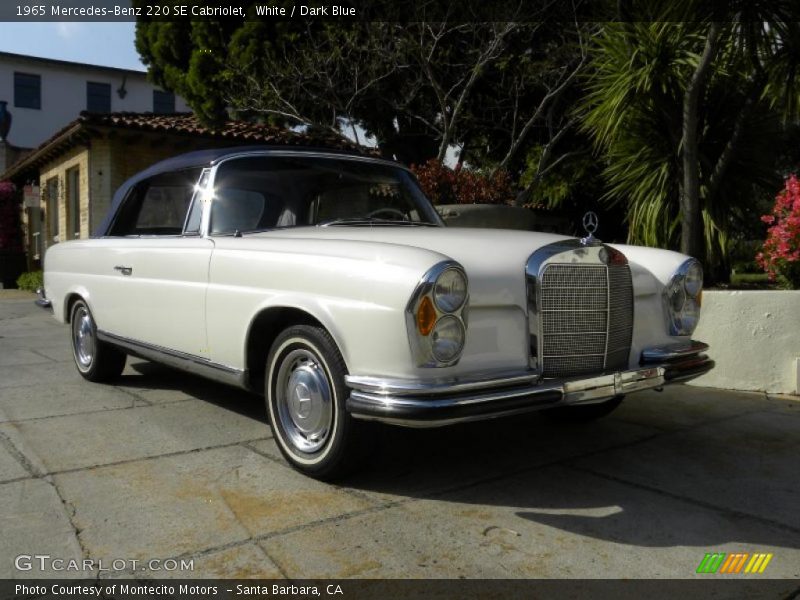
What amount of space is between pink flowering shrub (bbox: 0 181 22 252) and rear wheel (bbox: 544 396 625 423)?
17.9 metres

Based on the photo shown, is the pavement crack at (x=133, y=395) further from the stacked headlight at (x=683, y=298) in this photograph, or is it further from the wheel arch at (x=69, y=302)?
the stacked headlight at (x=683, y=298)

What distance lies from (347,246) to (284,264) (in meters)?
0.36

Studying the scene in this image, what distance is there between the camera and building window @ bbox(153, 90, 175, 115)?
3328cm

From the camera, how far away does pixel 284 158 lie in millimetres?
4281

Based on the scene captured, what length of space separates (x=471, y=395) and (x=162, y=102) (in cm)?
3425

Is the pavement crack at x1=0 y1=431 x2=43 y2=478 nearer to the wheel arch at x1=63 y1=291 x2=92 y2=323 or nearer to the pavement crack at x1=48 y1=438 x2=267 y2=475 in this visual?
the pavement crack at x1=48 y1=438 x2=267 y2=475

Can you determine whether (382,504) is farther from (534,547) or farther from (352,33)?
(352,33)

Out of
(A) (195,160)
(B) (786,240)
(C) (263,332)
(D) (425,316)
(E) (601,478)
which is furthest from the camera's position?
(B) (786,240)

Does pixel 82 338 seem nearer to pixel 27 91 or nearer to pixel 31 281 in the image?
pixel 31 281

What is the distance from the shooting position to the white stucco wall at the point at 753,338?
17.0ft

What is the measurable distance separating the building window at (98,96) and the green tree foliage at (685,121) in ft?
98.4

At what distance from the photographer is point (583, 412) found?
14.0 ft

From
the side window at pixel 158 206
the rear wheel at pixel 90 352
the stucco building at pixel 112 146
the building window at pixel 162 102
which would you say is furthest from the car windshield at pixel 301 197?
the building window at pixel 162 102

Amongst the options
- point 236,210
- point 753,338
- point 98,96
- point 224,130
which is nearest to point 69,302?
point 236,210
